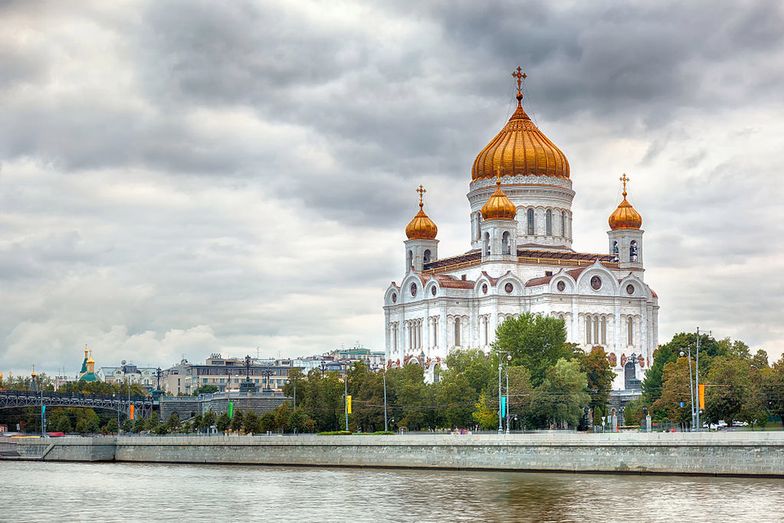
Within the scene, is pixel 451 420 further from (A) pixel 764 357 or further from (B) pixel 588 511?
(B) pixel 588 511

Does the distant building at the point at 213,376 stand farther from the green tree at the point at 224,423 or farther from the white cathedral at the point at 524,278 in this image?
the green tree at the point at 224,423

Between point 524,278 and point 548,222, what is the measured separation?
6182 mm

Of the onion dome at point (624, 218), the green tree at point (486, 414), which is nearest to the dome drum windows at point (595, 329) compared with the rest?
the onion dome at point (624, 218)

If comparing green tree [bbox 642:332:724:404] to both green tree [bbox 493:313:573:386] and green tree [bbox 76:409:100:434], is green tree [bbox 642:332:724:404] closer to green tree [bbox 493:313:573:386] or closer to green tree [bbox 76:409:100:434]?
green tree [bbox 493:313:573:386]

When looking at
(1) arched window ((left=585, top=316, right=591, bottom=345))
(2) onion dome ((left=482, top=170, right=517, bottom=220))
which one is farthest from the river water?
(2) onion dome ((left=482, top=170, right=517, bottom=220))

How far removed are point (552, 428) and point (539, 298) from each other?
2239 cm

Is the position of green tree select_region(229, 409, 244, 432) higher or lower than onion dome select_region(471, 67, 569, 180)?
lower

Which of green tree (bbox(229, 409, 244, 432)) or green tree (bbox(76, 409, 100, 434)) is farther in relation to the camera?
green tree (bbox(76, 409, 100, 434))

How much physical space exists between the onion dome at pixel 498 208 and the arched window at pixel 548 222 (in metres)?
5.35

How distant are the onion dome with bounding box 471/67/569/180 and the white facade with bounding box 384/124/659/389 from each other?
0.70m

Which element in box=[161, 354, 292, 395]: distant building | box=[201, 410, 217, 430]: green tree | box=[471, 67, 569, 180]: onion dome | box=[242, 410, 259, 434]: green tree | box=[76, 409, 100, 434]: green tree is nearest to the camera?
box=[242, 410, 259, 434]: green tree

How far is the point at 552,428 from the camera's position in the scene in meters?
79.5

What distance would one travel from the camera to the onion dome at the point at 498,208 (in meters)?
102

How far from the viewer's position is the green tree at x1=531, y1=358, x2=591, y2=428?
78.5 metres
